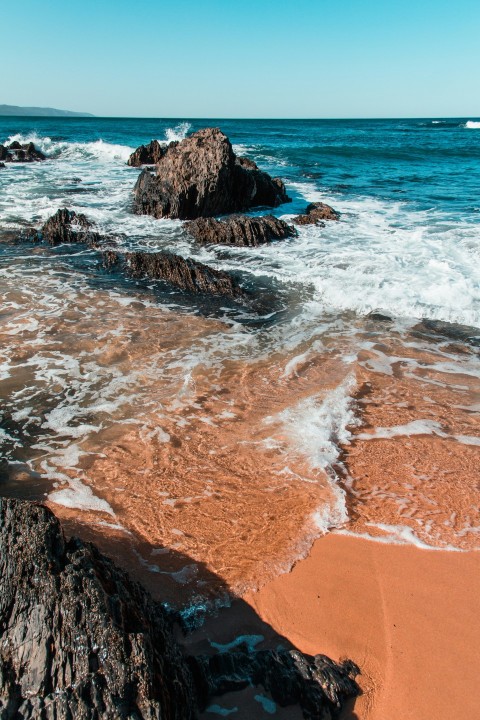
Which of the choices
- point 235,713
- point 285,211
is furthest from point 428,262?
point 235,713

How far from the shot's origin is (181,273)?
923 centimetres

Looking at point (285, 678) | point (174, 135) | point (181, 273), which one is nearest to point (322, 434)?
point (285, 678)

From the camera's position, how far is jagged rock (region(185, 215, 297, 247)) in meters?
11.9

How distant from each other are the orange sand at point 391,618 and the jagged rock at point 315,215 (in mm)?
11380

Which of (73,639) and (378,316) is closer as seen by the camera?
(73,639)

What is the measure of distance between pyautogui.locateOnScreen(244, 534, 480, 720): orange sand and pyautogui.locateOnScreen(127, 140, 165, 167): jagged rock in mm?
26296

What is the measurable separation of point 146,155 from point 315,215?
53.2 ft

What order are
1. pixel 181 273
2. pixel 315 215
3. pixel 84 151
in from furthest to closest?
pixel 84 151 < pixel 315 215 < pixel 181 273

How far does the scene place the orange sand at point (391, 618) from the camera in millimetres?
2602

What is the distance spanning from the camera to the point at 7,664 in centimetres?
204

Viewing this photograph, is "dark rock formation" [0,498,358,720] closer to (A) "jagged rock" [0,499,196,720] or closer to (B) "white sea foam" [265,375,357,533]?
(A) "jagged rock" [0,499,196,720]

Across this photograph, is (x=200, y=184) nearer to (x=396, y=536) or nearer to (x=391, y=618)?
(x=396, y=536)

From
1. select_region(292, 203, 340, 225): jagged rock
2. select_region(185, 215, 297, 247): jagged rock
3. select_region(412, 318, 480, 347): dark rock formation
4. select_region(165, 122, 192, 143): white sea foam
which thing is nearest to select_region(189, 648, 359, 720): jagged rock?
select_region(412, 318, 480, 347): dark rock formation

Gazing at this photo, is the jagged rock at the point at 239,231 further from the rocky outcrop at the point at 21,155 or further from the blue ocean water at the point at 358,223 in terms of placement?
the rocky outcrop at the point at 21,155
